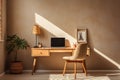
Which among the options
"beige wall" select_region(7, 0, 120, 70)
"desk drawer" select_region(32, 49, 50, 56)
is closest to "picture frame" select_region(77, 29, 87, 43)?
"beige wall" select_region(7, 0, 120, 70)

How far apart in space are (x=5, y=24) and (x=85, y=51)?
220 centimetres

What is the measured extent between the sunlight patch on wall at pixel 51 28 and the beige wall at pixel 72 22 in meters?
0.08

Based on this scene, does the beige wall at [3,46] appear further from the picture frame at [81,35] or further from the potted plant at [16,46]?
the picture frame at [81,35]

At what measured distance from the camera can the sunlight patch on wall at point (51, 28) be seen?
6.26 metres

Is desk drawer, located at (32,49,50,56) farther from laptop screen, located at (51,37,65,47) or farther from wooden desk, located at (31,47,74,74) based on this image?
laptop screen, located at (51,37,65,47)

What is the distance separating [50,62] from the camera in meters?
6.27

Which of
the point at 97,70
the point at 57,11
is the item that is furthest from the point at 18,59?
the point at 97,70

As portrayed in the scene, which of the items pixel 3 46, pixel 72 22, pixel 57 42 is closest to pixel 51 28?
pixel 57 42

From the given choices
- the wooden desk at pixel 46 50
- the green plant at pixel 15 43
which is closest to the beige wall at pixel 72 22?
the green plant at pixel 15 43

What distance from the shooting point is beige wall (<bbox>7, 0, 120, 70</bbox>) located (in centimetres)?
625

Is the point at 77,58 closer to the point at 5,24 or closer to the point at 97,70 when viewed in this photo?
the point at 97,70

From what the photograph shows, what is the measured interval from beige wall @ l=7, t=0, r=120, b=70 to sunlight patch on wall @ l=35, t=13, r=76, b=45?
8 cm

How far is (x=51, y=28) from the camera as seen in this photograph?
6.26 metres

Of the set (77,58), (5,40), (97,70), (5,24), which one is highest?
(5,24)
